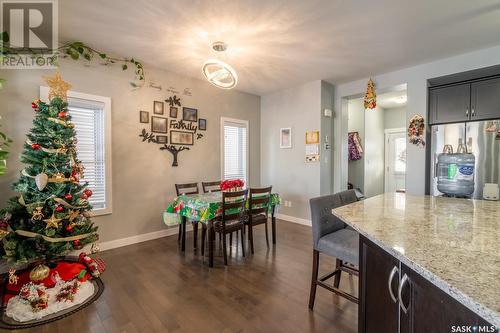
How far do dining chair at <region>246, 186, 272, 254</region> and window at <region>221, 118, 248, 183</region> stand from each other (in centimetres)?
162

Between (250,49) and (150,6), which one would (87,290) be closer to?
(150,6)

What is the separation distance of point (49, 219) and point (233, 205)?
180cm

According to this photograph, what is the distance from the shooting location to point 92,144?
3.27 metres

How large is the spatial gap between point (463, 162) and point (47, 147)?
198 inches

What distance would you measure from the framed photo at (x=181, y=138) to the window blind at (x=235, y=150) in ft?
2.75

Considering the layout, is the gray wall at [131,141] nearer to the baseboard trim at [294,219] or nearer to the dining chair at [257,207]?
the dining chair at [257,207]

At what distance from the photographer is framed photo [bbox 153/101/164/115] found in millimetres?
3805

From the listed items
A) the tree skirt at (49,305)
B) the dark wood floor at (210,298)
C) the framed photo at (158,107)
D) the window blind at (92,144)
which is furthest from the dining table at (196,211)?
the framed photo at (158,107)

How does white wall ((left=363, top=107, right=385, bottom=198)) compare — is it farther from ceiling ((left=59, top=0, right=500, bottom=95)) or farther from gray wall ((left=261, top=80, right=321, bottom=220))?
ceiling ((left=59, top=0, right=500, bottom=95))

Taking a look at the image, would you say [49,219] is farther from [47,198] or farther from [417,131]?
[417,131]

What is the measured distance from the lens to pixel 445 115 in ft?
11.7

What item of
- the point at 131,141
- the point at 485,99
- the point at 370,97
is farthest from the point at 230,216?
the point at 485,99

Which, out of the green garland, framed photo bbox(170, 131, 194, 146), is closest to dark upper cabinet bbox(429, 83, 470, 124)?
framed photo bbox(170, 131, 194, 146)

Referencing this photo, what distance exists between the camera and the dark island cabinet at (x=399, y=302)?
28.3 inches
